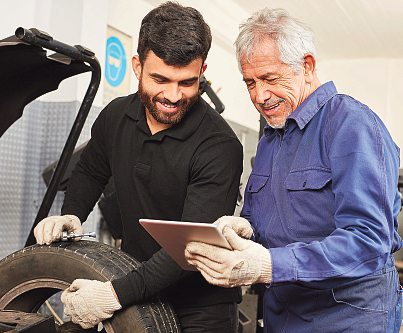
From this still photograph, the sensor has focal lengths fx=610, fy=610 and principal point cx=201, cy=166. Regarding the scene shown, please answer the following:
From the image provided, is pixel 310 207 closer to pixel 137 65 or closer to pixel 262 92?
pixel 262 92

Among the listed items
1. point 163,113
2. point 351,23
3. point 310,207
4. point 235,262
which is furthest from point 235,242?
point 351,23

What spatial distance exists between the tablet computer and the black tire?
26 cm

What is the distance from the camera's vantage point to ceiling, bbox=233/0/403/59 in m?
6.66

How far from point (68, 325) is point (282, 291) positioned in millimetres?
651

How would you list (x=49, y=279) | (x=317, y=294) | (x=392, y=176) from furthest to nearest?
(x=49, y=279) → (x=317, y=294) → (x=392, y=176)

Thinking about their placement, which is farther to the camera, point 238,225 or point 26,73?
point 26,73

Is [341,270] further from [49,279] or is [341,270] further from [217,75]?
[217,75]

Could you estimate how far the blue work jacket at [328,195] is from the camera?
1.35 m

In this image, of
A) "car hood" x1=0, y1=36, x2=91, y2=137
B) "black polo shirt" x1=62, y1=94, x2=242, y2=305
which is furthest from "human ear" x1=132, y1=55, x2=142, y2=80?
"car hood" x1=0, y1=36, x2=91, y2=137

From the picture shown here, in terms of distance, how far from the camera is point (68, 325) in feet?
5.95

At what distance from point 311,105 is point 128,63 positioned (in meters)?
4.07

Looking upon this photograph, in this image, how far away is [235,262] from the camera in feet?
4.32

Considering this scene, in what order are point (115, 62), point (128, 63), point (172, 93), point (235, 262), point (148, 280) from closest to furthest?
point (235, 262), point (148, 280), point (172, 93), point (115, 62), point (128, 63)

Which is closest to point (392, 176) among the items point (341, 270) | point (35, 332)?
point (341, 270)
